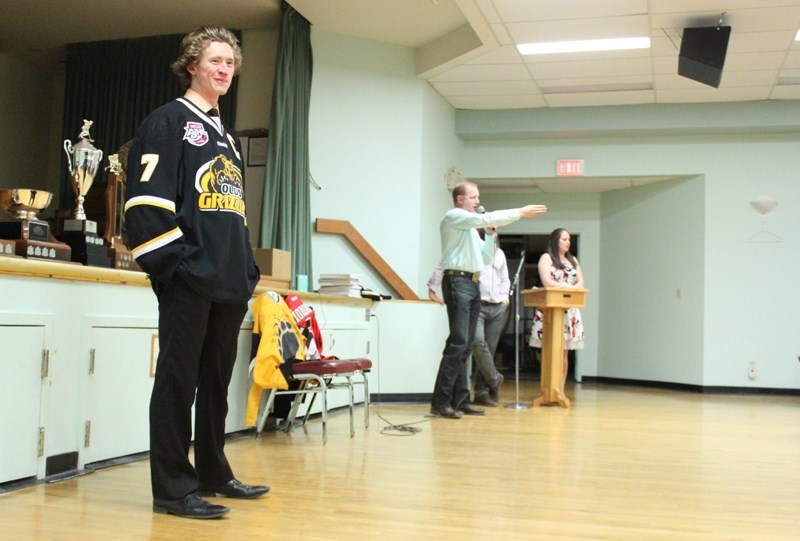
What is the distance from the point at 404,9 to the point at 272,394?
3.67 metres

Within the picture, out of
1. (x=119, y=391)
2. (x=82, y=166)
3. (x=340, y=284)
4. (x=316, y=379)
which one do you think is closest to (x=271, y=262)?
(x=340, y=284)

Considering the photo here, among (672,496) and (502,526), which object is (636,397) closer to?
(672,496)

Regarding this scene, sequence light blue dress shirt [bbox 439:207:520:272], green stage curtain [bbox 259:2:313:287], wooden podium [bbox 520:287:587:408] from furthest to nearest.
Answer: green stage curtain [bbox 259:2:313:287] < wooden podium [bbox 520:287:587:408] < light blue dress shirt [bbox 439:207:520:272]

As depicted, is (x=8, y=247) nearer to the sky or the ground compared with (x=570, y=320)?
nearer to the sky

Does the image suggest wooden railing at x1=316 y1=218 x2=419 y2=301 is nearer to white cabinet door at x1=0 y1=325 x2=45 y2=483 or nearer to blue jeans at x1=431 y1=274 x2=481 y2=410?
blue jeans at x1=431 y1=274 x2=481 y2=410

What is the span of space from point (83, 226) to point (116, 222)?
41 cm

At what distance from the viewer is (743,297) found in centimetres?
862

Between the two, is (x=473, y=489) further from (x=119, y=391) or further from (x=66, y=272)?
(x=66, y=272)

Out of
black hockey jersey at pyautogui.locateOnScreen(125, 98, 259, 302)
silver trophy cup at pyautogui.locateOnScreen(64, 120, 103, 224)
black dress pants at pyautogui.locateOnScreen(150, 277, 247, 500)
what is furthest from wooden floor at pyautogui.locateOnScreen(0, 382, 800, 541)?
silver trophy cup at pyautogui.locateOnScreen(64, 120, 103, 224)

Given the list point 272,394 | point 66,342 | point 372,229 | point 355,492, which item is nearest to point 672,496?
point 355,492

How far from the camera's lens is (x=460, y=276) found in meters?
5.30

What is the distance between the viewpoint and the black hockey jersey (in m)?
2.44

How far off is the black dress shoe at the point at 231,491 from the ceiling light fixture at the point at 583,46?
16.6 feet

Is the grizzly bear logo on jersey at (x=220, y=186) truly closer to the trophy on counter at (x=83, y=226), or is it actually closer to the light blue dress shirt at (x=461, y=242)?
the trophy on counter at (x=83, y=226)
